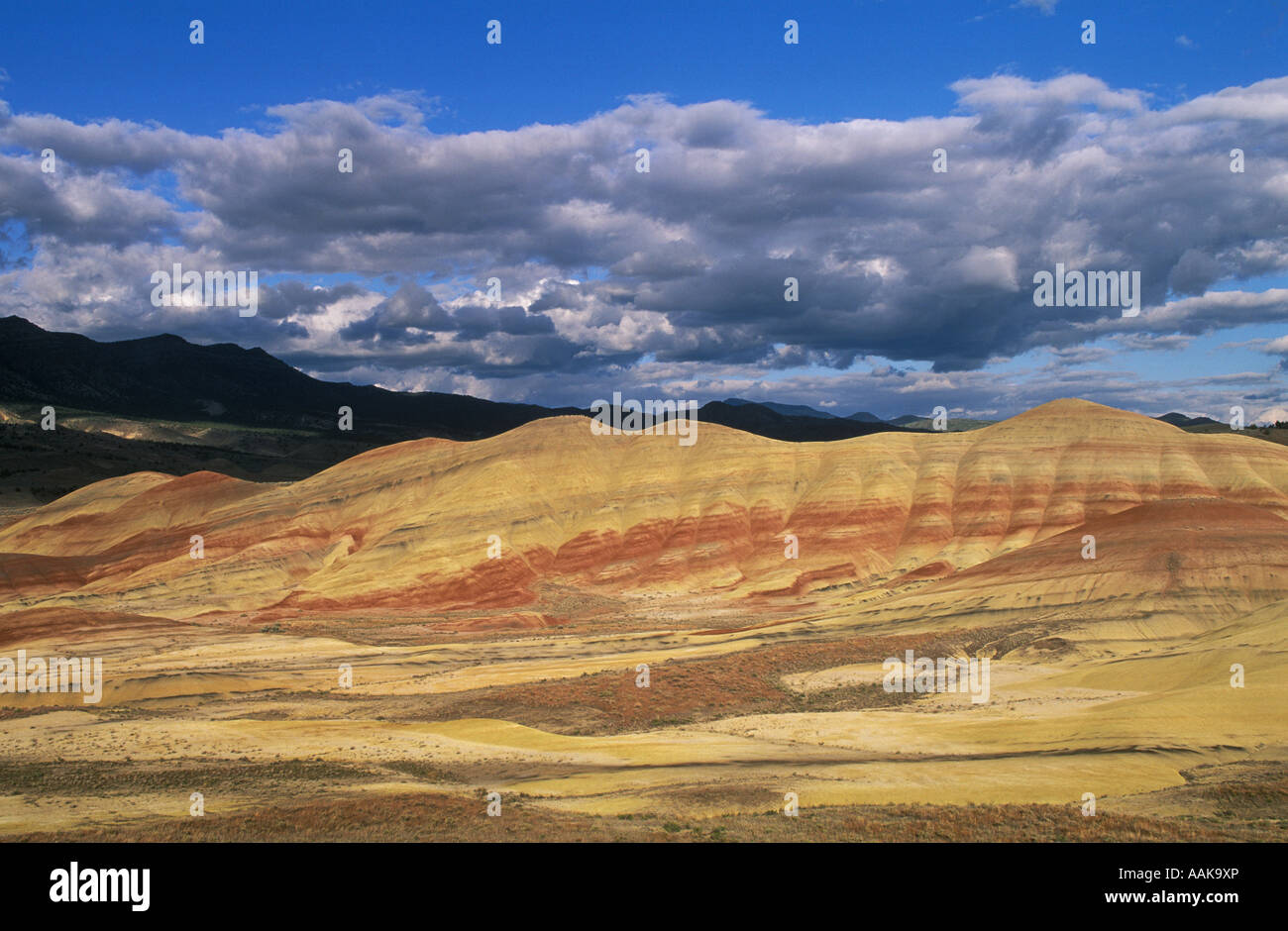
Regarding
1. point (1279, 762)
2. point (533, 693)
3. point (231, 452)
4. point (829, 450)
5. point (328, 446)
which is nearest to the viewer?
point (1279, 762)

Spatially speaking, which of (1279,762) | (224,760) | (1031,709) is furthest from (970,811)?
(224,760)

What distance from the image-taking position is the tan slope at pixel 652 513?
72688 mm

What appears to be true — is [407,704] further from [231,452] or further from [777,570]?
[231,452]

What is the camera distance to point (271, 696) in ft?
133

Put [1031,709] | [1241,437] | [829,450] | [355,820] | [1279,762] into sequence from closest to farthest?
[355,820]
[1279,762]
[1031,709]
[1241,437]
[829,450]

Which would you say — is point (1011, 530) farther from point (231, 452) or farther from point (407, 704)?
point (231, 452)

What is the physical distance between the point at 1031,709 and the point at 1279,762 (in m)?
10.7

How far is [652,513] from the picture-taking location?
81.4m

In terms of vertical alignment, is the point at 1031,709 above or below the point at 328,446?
below

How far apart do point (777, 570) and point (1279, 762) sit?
5082 cm

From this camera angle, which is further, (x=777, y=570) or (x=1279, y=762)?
(x=777, y=570)

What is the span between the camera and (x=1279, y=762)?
76.5 ft

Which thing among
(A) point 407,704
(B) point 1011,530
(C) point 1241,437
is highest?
(C) point 1241,437

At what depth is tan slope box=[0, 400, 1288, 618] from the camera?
238ft
